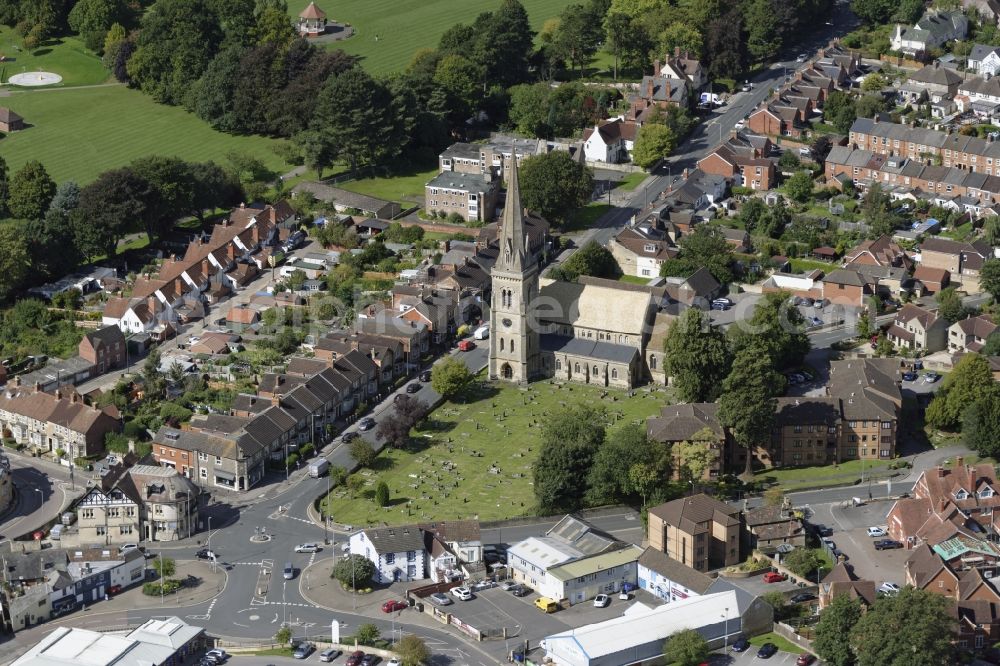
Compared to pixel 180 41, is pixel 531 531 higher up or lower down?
lower down

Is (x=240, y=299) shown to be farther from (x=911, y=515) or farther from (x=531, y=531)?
(x=911, y=515)

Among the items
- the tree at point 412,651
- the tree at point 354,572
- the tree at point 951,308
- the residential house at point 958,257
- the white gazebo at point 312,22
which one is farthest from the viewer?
the white gazebo at point 312,22

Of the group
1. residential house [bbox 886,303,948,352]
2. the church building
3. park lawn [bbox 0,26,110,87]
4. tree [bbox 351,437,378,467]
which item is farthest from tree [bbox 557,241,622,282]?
park lawn [bbox 0,26,110,87]

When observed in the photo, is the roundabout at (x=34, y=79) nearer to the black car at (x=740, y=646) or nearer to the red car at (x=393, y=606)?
the red car at (x=393, y=606)

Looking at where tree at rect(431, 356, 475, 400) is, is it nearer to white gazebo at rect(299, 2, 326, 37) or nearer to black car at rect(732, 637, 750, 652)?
black car at rect(732, 637, 750, 652)

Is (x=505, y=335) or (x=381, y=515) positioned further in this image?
(x=505, y=335)

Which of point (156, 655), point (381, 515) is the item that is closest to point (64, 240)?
point (381, 515)

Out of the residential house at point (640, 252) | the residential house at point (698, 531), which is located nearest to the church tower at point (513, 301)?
the residential house at point (640, 252)
